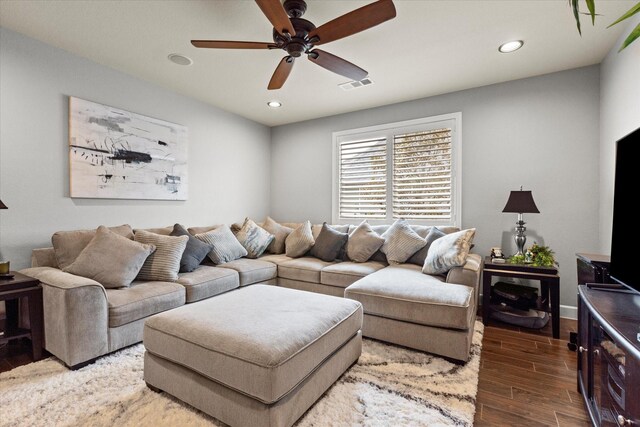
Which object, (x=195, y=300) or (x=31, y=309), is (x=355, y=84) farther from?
(x=31, y=309)

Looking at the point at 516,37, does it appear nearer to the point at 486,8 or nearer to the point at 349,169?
the point at 486,8

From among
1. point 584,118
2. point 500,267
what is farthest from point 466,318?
point 584,118

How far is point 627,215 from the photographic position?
1599 millimetres

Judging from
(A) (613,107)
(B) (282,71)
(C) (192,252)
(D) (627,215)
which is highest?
→ (B) (282,71)

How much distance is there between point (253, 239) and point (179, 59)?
2.13 m

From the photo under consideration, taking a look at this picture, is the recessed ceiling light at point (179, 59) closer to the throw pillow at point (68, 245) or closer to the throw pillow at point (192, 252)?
the throw pillow at point (192, 252)

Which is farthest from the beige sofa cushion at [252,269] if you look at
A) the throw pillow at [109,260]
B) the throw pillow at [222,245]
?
the throw pillow at [109,260]

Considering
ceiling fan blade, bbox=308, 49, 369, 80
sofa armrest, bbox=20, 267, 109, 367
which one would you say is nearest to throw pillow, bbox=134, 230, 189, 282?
sofa armrest, bbox=20, 267, 109, 367

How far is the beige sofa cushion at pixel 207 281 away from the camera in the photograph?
2773 millimetres

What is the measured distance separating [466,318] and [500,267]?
3.47 feet

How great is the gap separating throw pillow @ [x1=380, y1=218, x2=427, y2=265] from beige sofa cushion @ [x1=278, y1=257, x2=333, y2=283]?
2.36 feet

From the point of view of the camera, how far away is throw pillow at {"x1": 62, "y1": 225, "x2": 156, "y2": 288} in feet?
7.97

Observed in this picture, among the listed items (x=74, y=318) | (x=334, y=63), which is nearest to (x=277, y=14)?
(x=334, y=63)

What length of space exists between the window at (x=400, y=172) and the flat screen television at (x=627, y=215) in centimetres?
199
